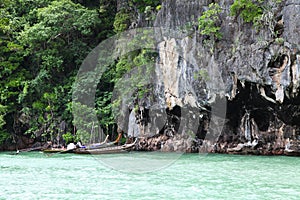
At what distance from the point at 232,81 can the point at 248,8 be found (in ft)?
7.70

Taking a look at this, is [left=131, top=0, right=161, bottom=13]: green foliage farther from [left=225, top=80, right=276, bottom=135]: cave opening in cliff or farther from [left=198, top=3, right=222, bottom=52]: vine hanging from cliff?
[left=225, top=80, right=276, bottom=135]: cave opening in cliff

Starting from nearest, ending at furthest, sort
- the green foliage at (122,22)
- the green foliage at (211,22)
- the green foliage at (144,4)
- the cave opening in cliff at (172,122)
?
the green foliage at (211,22), the cave opening in cliff at (172,122), the green foliage at (144,4), the green foliage at (122,22)

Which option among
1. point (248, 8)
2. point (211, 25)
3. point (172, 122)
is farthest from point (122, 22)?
point (248, 8)

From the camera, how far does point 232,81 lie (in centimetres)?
1352

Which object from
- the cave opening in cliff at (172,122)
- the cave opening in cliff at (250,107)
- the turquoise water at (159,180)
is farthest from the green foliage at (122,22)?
the turquoise water at (159,180)

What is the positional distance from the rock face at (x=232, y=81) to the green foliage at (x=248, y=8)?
26cm

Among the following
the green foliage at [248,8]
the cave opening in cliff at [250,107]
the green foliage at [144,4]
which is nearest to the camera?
the green foliage at [248,8]

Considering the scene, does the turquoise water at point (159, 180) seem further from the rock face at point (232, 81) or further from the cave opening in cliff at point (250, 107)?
the cave opening in cliff at point (250, 107)

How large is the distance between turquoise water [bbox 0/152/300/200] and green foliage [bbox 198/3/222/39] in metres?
4.26

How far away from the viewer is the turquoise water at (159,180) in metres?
7.32

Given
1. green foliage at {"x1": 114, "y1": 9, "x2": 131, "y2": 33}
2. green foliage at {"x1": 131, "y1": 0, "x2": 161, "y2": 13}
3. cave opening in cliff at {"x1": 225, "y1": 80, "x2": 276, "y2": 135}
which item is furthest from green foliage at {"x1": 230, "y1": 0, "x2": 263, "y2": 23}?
green foliage at {"x1": 114, "y1": 9, "x2": 131, "y2": 33}

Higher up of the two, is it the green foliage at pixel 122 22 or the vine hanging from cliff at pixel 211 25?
the green foliage at pixel 122 22

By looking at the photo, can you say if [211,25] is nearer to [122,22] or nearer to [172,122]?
[172,122]

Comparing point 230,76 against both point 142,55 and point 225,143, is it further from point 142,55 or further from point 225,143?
point 142,55
